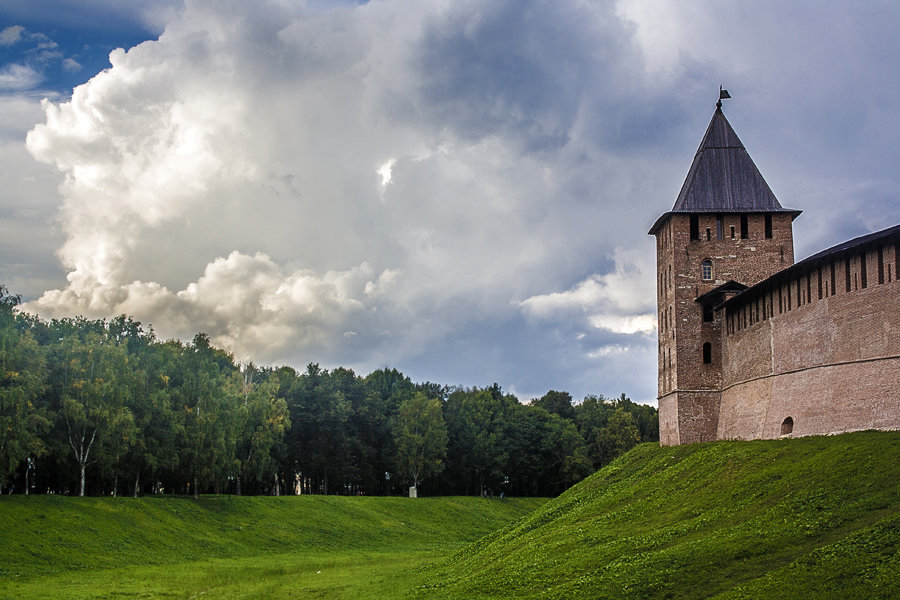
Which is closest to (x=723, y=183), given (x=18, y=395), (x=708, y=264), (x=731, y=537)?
(x=708, y=264)

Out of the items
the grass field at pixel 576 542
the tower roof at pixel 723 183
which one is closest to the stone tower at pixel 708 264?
the tower roof at pixel 723 183

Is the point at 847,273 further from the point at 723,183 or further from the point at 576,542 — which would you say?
the point at 723,183

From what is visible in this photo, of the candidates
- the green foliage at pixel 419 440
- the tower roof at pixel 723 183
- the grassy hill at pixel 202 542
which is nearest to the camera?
the grassy hill at pixel 202 542

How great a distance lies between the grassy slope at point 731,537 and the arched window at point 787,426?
1200 mm

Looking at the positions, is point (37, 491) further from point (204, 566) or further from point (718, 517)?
point (718, 517)

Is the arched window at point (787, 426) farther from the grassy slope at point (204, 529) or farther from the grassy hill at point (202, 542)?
the grassy slope at point (204, 529)

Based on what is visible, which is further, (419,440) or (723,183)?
(419,440)

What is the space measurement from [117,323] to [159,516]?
722 inches

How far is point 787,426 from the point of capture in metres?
36.9

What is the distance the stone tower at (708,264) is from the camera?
47844mm

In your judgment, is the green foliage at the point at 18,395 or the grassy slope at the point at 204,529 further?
the green foliage at the point at 18,395

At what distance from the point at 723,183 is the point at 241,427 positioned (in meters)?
40.9

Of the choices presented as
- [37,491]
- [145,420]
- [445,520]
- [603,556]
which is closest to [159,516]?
[145,420]

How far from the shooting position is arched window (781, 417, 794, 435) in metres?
36.6
